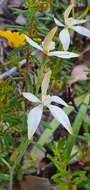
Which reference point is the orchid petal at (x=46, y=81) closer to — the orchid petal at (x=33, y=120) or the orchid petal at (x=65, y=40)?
the orchid petal at (x=33, y=120)

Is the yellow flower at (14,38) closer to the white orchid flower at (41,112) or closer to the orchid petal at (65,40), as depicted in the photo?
the orchid petal at (65,40)

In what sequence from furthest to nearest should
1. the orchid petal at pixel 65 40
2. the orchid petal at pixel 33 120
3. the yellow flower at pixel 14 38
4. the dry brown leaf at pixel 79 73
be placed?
the dry brown leaf at pixel 79 73 → the yellow flower at pixel 14 38 → the orchid petal at pixel 65 40 → the orchid petal at pixel 33 120

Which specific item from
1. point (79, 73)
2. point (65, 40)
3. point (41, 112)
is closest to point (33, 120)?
point (41, 112)

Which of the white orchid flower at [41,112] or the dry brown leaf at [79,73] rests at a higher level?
the white orchid flower at [41,112]

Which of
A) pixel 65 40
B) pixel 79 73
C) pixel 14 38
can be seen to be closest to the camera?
pixel 65 40

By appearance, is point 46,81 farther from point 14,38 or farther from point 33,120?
point 14,38

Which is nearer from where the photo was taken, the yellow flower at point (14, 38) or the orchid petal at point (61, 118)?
the orchid petal at point (61, 118)

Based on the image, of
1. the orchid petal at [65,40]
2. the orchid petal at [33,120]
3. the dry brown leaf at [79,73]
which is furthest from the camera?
the dry brown leaf at [79,73]

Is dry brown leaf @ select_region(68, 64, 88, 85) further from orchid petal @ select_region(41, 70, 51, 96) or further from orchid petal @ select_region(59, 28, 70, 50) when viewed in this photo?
Answer: orchid petal @ select_region(41, 70, 51, 96)

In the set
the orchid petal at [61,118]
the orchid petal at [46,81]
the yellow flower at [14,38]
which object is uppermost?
the yellow flower at [14,38]

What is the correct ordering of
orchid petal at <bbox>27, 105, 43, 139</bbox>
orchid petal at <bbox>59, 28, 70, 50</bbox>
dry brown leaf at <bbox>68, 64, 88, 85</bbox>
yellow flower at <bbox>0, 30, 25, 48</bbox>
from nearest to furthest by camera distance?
orchid petal at <bbox>27, 105, 43, 139</bbox> < orchid petal at <bbox>59, 28, 70, 50</bbox> < yellow flower at <bbox>0, 30, 25, 48</bbox> < dry brown leaf at <bbox>68, 64, 88, 85</bbox>

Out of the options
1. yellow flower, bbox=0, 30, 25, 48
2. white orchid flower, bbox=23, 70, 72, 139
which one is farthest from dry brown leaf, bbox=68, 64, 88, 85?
white orchid flower, bbox=23, 70, 72, 139

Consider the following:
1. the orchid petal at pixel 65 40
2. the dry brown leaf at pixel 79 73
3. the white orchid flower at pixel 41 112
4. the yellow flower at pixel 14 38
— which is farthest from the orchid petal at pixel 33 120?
the dry brown leaf at pixel 79 73
